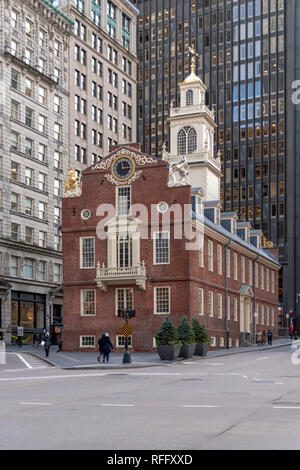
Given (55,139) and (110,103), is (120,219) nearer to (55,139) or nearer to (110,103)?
(55,139)

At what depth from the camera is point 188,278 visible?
157 feet

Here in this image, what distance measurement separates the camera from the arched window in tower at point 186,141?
210 ft

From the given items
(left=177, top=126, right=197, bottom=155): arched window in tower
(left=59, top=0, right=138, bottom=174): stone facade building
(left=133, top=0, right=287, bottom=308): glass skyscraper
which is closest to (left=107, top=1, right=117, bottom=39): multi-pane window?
(left=59, top=0, right=138, bottom=174): stone facade building

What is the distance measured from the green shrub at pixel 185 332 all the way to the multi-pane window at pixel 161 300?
27.3 feet

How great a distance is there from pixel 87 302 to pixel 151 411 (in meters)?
35.9

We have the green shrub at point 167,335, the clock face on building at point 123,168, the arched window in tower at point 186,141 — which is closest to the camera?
the green shrub at point 167,335

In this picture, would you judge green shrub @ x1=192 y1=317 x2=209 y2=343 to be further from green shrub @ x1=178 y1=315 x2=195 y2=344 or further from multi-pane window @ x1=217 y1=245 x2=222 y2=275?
multi-pane window @ x1=217 y1=245 x2=222 y2=275

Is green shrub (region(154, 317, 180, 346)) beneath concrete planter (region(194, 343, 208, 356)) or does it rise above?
above

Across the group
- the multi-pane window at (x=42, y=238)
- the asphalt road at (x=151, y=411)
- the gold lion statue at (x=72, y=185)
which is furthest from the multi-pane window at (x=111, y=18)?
the asphalt road at (x=151, y=411)

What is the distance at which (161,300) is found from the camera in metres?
49.0

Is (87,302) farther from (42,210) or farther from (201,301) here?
(42,210)

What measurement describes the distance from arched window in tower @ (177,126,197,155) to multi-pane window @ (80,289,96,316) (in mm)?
19139

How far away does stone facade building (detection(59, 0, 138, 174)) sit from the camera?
80438mm

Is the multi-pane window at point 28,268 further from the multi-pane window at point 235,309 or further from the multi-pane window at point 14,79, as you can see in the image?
the multi-pane window at point 235,309
